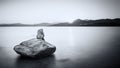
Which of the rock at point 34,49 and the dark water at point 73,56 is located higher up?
the rock at point 34,49

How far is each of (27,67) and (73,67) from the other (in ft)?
4.46

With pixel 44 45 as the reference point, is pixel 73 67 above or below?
below

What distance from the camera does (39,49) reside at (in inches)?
163

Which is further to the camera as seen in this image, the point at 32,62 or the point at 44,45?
the point at 44,45

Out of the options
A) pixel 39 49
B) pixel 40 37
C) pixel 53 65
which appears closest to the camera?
pixel 53 65

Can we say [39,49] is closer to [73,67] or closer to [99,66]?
[73,67]

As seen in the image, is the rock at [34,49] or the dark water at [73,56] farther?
the rock at [34,49]

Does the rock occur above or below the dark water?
above

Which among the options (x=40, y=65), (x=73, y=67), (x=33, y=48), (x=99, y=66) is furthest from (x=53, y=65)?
(x=99, y=66)

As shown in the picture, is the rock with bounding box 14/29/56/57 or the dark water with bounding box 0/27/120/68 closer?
the dark water with bounding box 0/27/120/68

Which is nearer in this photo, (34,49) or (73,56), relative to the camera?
(34,49)

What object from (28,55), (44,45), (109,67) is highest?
(44,45)

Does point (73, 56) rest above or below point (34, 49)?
below

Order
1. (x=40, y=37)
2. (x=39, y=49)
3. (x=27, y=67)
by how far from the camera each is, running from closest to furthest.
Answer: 1. (x=27, y=67)
2. (x=39, y=49)
3. (x=40, y=37)
